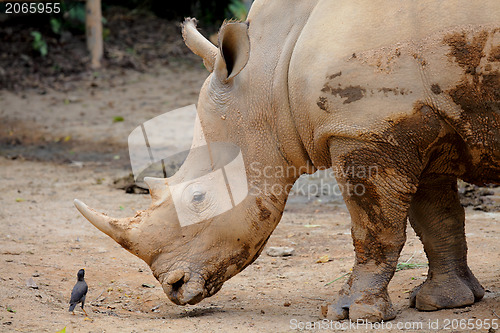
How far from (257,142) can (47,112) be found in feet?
28.6

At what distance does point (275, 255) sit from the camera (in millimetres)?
6418

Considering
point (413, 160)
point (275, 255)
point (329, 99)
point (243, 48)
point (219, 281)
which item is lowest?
point (275, 255)

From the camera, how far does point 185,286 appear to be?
4.54 metres

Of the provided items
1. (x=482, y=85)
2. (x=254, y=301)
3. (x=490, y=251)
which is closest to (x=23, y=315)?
(x=254, y=301)

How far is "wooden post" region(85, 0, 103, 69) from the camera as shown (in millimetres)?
14352

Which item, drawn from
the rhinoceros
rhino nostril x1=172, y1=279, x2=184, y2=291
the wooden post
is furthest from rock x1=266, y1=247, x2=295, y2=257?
the wooden post

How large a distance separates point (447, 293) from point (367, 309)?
695 mm

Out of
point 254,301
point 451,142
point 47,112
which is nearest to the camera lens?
point 451,142

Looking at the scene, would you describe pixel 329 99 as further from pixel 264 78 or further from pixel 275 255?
pixel 275 255

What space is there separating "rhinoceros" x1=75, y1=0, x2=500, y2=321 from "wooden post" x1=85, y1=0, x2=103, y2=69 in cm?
1022

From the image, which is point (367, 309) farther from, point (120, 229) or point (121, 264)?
point (121, 264)

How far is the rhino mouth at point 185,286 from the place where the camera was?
4516 millimetres

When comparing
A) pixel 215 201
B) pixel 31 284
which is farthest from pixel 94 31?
pixel 215 201

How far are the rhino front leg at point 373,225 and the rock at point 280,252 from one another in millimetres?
2012
